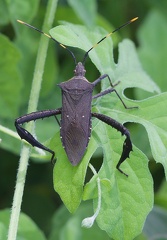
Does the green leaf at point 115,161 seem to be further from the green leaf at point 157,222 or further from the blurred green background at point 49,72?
the green leaf at point 157,222

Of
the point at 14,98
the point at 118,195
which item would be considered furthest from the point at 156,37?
the point at 118,195

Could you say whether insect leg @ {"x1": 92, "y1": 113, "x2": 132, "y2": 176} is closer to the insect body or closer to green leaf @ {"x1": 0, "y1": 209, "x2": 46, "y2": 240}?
the insect body

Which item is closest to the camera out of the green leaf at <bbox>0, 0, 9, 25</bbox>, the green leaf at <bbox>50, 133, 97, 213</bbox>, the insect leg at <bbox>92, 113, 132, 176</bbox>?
the green leaf at <bbox>50, 133, 97, 213</bbox>

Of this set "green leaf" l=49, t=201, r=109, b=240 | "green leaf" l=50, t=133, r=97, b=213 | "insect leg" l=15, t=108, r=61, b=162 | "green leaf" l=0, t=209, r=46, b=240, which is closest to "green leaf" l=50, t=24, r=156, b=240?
"green leaf" l=50, t=133, r=97, b=213

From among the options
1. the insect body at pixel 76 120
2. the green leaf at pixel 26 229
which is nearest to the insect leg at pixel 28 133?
the insect body at pixel 76 120

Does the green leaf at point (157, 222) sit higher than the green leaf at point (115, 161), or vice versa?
the green leaf at point (115, 161)

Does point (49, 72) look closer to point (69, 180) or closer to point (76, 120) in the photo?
point (76, 120)

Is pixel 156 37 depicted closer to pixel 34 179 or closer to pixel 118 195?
pixel 34 179
